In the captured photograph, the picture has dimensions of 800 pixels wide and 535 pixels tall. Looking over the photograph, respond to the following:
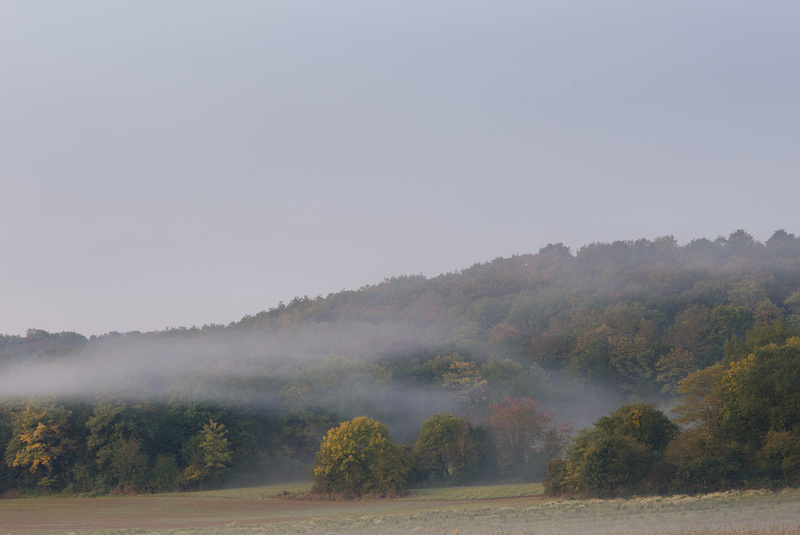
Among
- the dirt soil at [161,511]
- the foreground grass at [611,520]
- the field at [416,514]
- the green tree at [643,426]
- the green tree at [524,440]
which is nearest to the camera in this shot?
the foreground grass at [611,520]

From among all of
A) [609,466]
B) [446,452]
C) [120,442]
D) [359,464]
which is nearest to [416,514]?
[609,466]

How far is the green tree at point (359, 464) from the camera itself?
43906mm

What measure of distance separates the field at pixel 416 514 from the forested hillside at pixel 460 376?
3989mm

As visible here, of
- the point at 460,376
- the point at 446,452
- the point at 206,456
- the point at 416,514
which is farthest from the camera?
the point at 460,376

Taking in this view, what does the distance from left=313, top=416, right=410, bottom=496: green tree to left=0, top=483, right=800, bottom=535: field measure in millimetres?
1833

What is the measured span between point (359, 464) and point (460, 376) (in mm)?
27130

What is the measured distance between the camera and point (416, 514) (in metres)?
28.9

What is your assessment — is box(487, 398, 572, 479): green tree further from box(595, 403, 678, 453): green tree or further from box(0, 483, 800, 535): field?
box(595, 403, 678, 453): green tree

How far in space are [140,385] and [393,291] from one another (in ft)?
202

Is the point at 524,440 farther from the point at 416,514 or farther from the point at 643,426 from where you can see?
the point at 416,514

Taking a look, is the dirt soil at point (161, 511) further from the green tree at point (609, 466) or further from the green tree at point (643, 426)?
the green tree at point (643, 426)

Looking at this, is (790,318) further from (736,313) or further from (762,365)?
(762,365)

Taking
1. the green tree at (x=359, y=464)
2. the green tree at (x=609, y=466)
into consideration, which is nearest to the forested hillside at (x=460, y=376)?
the green tree at (x=609, y=466)

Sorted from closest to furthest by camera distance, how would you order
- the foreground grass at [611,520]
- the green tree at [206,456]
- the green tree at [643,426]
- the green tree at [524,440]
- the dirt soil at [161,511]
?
the foreground grass at [611,520] → the dirt soil at [161,511] → the green tree at [643,426] → the green tree at [524,440] → the green tree at [206,456]
